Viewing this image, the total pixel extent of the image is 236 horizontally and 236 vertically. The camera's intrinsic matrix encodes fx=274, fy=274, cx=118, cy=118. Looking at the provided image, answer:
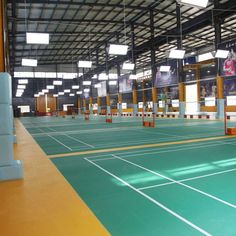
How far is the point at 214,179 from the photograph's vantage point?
179 inches

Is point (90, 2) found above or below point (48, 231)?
above

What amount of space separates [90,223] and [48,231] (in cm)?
44

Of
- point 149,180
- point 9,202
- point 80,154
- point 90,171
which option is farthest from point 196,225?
point 80,154

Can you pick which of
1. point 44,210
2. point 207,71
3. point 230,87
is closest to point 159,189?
point 44,210

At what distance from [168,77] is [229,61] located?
7401 millimetres

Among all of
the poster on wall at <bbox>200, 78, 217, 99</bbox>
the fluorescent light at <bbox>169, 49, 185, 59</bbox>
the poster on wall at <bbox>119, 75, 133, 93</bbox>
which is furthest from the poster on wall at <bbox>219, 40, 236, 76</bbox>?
the poster on wall at <bbox>119, 75, 133, 93</bbox>

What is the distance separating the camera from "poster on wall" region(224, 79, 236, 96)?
2480cm

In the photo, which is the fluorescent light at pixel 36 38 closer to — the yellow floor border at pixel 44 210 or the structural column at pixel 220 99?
the yellow floor border at pixel 44 210

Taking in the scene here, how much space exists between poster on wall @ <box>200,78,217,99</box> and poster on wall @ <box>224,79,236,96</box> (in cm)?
493

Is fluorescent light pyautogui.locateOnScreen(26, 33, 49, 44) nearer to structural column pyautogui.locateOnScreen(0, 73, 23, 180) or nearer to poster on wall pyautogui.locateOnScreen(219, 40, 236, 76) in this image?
structural column pyautogui.locateOnScreen(0, 73, 23, 180)

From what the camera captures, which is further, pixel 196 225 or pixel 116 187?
pixel 116 187

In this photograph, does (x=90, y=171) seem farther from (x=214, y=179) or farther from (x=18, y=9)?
(x=18, y=9)

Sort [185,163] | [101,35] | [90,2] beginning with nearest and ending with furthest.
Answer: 1. [185,163]
2. [90,2]
3. [101,35]

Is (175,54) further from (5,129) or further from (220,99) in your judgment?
(5,129)
